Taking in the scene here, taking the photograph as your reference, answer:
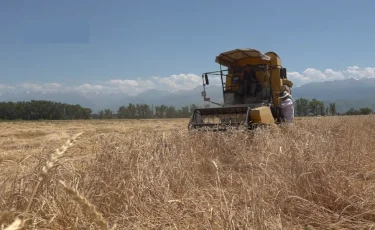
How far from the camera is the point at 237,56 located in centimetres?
1082

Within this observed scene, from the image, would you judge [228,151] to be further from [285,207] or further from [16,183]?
[16,183]

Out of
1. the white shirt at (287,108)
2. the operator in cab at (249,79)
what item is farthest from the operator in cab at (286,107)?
the operator in cab at (249,79)

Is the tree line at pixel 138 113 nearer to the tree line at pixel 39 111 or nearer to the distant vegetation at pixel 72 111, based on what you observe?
the distant vegetation at pixel 72 111

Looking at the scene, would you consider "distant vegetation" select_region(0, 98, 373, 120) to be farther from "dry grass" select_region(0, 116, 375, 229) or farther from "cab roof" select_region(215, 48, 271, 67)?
"dry grass" select_region(0, 116, 375, 229)

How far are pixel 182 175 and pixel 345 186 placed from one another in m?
1.85

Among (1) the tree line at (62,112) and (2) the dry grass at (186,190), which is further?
(1) the tree line at (62,112)

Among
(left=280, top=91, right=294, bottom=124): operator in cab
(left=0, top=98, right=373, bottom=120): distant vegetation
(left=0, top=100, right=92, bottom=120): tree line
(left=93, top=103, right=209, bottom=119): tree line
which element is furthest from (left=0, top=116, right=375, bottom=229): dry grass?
(left=93, top=103, right=209, bottom=119): tree line

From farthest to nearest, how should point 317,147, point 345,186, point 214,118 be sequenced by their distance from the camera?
point 214,118
point 317,147
point 345,186

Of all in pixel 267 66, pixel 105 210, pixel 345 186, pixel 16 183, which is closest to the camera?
pixel 16 183

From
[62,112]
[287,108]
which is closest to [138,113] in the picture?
[62,112]

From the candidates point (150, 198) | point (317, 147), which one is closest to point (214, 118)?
point (317, 147)

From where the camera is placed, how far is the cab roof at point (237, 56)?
10.1 metres

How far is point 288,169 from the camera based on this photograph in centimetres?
386

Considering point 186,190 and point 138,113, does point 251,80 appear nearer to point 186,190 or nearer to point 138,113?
point 186,190
